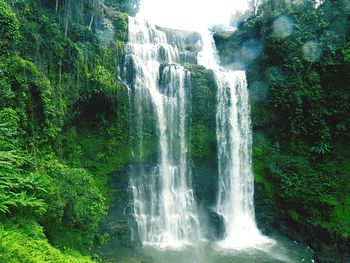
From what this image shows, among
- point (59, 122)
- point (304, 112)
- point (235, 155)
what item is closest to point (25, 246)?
point (59, 122)

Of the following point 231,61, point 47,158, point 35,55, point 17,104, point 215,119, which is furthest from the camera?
point 231,61

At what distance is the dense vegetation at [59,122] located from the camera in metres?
7.83

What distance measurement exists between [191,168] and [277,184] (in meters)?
4.66

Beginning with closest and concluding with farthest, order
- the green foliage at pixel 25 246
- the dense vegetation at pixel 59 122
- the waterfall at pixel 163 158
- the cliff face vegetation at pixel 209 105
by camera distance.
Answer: the green foliage at pixel 25 246
the dense vegetation at pixel 59 122
the cliff face vegetation at pixel 209 105
the waterfall at pixel 163 158

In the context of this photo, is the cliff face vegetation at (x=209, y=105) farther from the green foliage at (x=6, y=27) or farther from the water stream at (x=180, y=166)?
the water stream at (x=180, y=166)

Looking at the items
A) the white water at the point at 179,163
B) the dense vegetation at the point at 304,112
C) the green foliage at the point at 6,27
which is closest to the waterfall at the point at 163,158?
the white water at the point at 179,163

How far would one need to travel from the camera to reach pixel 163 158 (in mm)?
17688

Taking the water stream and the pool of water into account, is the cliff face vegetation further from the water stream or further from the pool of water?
the pool of water

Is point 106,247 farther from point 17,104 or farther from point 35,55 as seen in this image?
point 35,55

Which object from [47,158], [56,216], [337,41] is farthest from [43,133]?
[337,41]

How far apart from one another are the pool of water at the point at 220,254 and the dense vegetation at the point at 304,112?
6.38 feet

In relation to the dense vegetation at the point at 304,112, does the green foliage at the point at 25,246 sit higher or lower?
lower

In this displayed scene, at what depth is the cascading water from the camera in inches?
707

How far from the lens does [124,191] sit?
16781 mm
